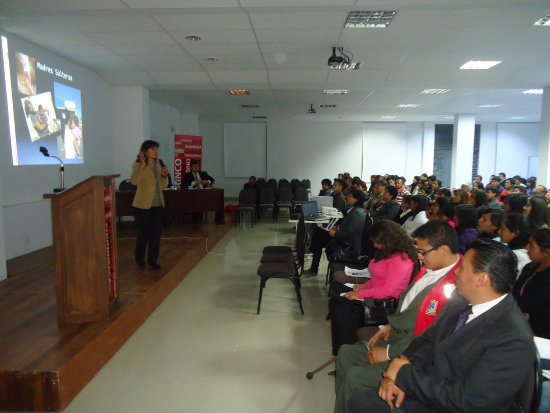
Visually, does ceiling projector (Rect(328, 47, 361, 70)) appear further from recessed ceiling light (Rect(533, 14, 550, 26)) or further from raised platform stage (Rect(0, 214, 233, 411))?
raised platform stage (Rect(0, 214, 233, 411))

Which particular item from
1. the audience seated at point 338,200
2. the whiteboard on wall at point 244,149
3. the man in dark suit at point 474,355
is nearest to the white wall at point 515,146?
the whiteboard on wall at point 244,149

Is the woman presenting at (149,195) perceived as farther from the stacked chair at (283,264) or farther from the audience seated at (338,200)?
the audience seated at (338,200)

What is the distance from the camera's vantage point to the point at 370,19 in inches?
170

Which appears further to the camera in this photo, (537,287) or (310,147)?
(310,147)

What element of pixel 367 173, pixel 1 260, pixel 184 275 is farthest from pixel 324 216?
pixel 367 173

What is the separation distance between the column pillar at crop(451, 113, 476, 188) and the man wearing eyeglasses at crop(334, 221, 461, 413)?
36.7 feet

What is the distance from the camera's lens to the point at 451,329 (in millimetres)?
1587

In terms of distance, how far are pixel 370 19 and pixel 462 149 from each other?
9.39 m

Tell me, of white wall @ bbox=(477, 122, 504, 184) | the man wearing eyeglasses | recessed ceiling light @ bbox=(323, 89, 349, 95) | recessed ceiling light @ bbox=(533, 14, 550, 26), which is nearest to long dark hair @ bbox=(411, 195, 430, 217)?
recessed ceiling light @ bbox=(533, 14, 550, 26)

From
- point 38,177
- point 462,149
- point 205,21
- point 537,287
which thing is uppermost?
point 205,21

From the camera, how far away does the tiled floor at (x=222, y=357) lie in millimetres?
2369

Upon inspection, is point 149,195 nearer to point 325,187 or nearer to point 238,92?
point 325,187

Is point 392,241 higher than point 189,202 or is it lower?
higher

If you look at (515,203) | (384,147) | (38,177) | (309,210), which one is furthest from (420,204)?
(384,147)
